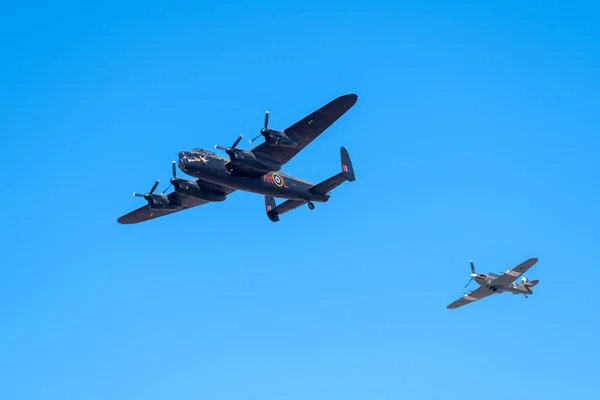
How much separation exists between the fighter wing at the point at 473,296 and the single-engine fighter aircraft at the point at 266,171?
18.2 m

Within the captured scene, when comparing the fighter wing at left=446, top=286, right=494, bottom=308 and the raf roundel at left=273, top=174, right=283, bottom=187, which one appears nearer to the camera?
the raf roundel at left=273, top=174, right=283, bottom=187

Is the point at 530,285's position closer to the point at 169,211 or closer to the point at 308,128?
the point at 308,128

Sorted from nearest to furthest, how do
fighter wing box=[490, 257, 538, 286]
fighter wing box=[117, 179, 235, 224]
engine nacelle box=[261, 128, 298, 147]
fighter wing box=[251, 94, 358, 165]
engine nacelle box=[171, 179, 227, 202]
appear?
fighter wing box=[251, 94, 358, 165]
engine nacelle box=[261, 128, 298, 147]
engine nacelle box=[171, 179, 227, 202]
fighter wing box=[117, 179, 235, 224]
fighter wing box=[490, 257, 538, 286]

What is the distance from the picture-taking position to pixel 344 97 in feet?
115

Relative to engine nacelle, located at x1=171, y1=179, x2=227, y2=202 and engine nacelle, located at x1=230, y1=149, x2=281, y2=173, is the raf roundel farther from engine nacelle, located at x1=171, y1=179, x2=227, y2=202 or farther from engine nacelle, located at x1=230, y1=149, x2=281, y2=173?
engine nacelle, located at x1=171, y1=179, x2=227, y2=202

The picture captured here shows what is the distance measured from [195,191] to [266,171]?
5834 mm

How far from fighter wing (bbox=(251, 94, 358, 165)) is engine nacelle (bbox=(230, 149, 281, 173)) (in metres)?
0.40

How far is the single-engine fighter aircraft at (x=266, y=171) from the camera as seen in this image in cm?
3641

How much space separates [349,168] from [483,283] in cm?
1760

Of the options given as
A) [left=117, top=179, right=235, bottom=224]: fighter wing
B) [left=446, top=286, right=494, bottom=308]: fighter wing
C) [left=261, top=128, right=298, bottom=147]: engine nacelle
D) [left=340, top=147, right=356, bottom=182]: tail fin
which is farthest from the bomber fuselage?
[left=446, top=286, right=494, bottom=308]: fighter wing

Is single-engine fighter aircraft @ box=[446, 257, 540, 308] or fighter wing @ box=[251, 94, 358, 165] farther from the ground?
fighter wing @ box=[251, 94, 358, 165]

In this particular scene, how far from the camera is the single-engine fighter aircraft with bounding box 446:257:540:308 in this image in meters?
48.2

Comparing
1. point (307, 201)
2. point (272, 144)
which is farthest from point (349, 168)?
point (272, 144)

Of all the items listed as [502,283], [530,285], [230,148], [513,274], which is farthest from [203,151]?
[530,285]
